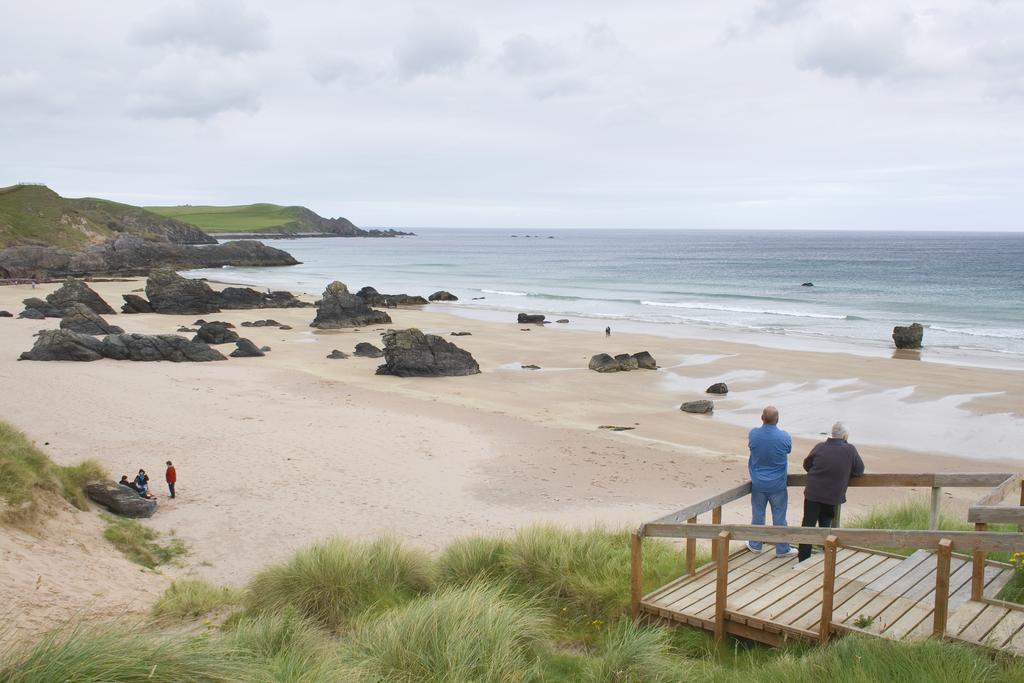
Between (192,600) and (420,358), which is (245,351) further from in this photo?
(192,600)

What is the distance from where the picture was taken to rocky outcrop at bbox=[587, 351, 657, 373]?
28.2 metres

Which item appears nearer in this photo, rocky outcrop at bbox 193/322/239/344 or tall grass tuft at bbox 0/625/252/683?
tall grass tuft at bbox 0/625/252/683

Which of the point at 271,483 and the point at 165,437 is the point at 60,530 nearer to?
the point at 271,483

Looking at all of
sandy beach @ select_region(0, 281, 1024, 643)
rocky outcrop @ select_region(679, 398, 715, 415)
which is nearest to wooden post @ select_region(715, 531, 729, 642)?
sandy beach @ select_region(0, 281, 1024, 643)

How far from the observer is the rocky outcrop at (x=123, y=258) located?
217 ft

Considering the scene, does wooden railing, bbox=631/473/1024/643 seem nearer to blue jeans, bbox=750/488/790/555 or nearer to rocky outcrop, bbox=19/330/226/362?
blue jeans, bbox=750/488/790/555

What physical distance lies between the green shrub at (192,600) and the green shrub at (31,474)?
8.34 feet

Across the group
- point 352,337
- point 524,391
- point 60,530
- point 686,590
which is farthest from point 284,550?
point 352,337

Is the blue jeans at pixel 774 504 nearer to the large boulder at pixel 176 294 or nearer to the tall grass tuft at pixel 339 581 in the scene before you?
the tall grass tuft at pixel 339 581

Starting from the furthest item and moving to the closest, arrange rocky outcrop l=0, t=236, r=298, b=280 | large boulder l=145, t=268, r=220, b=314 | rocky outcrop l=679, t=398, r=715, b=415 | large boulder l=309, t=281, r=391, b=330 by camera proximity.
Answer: rocky outcrop l=0, t=236, r=298, b=280
large boulder l=145, t=268, r=220, b=314
large boulder l=309, t=281, r=391, b=330
rocky outcrop l=679, t=398, r=715, b=415

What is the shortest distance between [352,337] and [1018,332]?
112 feet

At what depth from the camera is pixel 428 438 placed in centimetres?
1831

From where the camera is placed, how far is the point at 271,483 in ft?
47.0

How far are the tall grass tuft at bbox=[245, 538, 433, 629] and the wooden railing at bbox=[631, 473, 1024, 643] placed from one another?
8.47 ft
